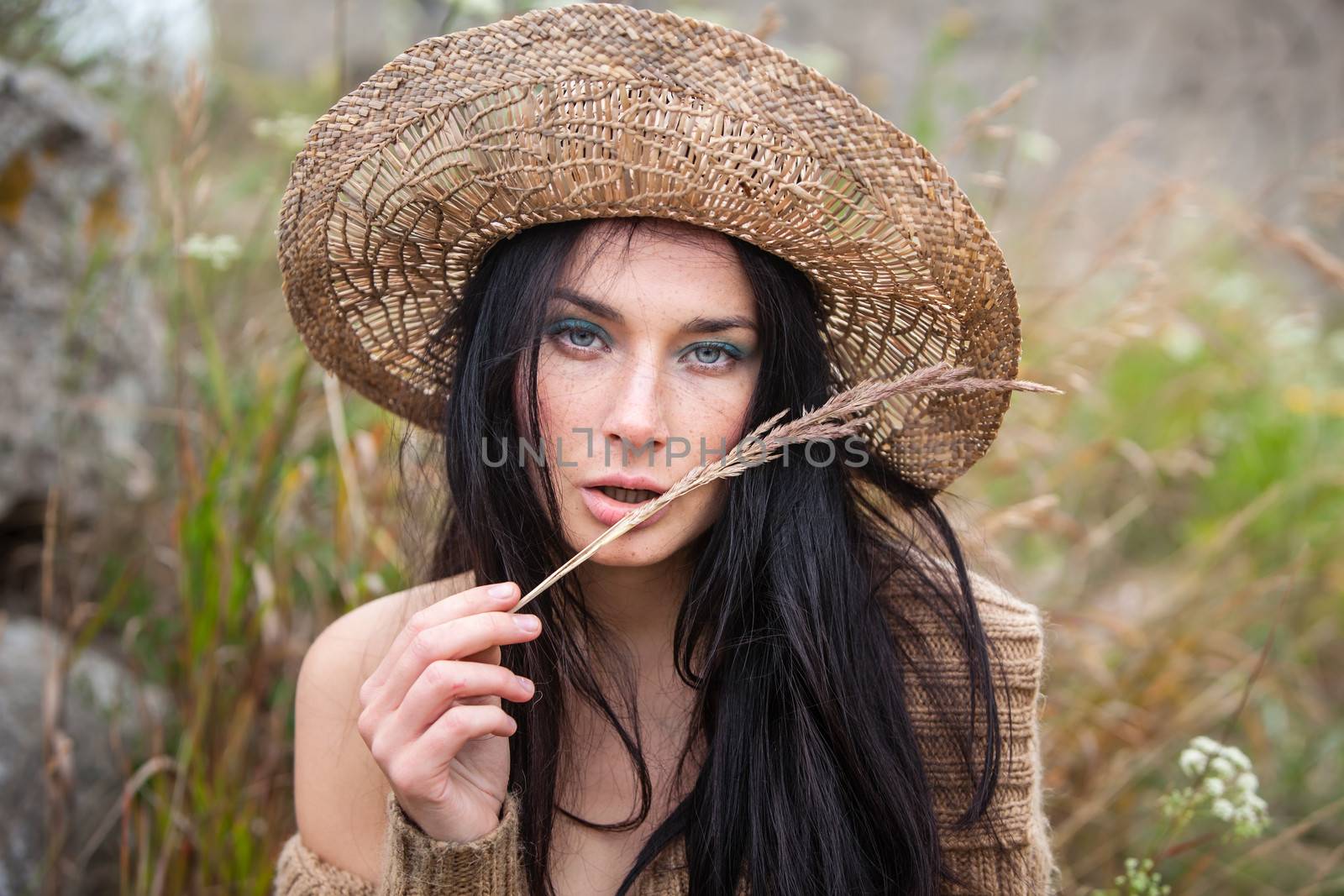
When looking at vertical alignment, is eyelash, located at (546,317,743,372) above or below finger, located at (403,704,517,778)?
above

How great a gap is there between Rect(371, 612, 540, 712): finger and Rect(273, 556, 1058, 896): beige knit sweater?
0.52 meters

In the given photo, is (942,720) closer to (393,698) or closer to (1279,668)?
(393,698)

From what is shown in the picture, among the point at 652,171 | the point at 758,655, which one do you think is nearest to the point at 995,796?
the point at 758,655

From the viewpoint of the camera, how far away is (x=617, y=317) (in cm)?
162

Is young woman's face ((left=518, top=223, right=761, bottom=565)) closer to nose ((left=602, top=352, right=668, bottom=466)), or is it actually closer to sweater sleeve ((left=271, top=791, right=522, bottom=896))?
nose ((left=602, top=352, right=668, bottom=466))

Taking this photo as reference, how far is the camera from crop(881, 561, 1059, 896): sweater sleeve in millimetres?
1908

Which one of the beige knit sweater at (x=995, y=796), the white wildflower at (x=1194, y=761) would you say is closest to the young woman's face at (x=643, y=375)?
the beige knit sweater at (x=995, y=796)

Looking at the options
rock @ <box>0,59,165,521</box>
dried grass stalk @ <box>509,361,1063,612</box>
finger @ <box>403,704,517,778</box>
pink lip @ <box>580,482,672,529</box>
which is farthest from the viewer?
rock @ <box>0,59,165,521</box>

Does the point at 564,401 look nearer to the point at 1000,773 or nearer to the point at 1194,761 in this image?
the point at 1000,773

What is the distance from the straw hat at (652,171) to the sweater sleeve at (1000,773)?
441 mm

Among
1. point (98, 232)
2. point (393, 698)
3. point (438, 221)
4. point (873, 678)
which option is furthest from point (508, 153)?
point (98, 232)

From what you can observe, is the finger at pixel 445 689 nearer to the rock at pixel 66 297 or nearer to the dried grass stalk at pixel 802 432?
the dried grass stalk at pixel 802 432

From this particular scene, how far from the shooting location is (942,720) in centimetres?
192

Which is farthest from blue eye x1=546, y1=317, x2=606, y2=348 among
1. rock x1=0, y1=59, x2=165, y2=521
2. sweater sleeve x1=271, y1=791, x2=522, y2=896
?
rock x1=0, y1=59, x2=165, y2=521
